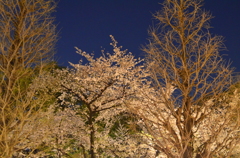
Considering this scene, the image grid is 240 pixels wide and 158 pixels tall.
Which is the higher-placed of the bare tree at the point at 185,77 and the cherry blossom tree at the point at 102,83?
the cherry blossom tree at the point at 102,83

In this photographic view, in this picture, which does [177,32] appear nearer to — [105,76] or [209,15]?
[209,15]

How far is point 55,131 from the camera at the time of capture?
1048cm

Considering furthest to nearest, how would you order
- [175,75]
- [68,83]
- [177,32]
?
1. [68,83]
2. [177,32]
3. [175,75]

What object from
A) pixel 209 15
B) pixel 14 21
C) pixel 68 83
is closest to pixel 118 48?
pixel 68 83

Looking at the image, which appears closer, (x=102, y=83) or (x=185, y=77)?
(x=185, y=77)

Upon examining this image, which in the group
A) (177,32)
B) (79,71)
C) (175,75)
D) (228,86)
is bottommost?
(228,86)

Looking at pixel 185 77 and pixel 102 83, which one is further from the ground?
pixel 102 83

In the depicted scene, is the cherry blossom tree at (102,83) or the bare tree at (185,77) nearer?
the bare tree at (185,77)

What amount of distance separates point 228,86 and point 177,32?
5.17 ft

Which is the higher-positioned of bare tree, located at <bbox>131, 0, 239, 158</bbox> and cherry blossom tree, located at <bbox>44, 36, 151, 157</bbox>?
cherry blossom tree, located at <bbox>44, 36, 151, 157</bbox>

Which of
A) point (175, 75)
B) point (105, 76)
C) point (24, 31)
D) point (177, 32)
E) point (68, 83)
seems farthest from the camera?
point (68, 83)

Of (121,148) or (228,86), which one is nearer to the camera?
(228,86)

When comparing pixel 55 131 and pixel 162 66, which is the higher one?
pixel 55 131

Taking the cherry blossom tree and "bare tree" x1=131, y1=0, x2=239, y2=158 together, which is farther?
the cherry blossom tree
